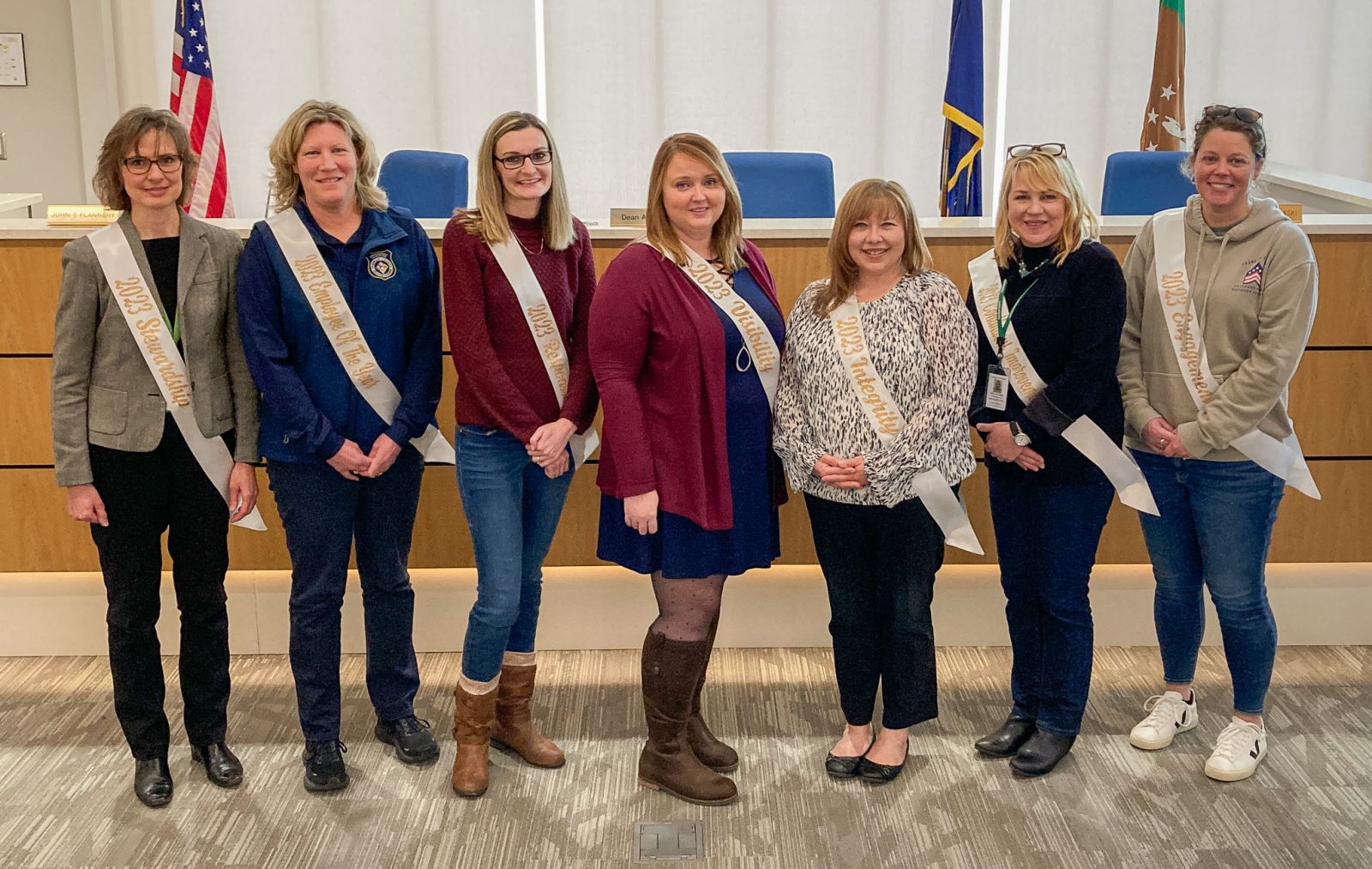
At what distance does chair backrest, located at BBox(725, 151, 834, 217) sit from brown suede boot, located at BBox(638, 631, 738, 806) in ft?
6.66

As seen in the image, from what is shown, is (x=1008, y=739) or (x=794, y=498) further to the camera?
(x=794, y=498)

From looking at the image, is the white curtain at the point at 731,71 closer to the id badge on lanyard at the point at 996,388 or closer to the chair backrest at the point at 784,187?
the chair backrest at the point at 784,187

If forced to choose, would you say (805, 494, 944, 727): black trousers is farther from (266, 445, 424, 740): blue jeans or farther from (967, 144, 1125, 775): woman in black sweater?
(266, 445, 424, 740): blue jeans

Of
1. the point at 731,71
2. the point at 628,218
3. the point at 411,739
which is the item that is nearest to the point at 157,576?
the point at 411,739

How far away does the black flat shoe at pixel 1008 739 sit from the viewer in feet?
9.25

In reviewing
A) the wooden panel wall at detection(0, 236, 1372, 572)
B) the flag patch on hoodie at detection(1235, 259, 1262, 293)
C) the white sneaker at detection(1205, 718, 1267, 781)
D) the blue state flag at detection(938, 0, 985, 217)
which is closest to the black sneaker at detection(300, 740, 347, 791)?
the wooden panel wall at detection(0, 236, 1372, 572)

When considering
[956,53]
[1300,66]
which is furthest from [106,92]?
[1300,66]

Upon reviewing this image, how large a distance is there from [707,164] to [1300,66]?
5.23 meters

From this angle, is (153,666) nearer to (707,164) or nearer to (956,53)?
(707,164)

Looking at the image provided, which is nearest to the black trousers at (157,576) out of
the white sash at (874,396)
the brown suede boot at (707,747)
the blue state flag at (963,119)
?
the brown suede boot at (707,747)

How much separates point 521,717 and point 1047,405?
1395 millimetres

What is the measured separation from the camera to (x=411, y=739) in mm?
2820

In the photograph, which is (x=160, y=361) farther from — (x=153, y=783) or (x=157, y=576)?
(x=153, y=783)

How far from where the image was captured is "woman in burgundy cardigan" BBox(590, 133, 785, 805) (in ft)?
7.70
